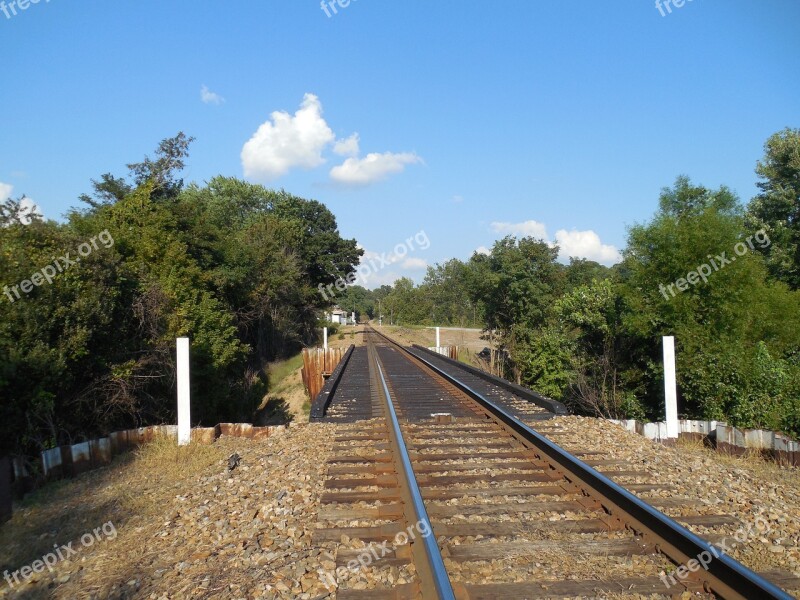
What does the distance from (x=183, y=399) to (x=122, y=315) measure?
4484mm

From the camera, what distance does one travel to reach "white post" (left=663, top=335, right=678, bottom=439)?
8656mm

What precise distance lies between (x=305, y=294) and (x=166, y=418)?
2832cm

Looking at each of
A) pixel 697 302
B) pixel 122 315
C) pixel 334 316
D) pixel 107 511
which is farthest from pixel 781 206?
pixel 334 316

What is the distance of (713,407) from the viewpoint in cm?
1048

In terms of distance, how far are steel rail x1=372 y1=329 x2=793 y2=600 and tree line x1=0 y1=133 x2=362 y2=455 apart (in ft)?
22.9

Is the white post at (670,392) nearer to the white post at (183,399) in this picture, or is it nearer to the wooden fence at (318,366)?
the white post at (183,399)

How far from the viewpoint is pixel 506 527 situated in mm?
4328

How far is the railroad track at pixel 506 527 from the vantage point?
11.2ft

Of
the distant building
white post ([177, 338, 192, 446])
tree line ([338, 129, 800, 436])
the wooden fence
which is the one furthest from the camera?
the distant building

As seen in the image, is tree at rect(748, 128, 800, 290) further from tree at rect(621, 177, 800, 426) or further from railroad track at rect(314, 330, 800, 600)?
railroad track at rect(314, 330, 800, 600)

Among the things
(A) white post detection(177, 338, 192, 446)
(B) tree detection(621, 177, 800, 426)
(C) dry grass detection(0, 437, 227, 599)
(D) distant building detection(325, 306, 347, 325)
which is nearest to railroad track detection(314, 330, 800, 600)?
(C) dry grass detection(0, 437, 227, 599)

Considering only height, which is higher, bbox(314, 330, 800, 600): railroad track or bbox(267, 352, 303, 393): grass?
bbox(314, 330, 800, 600): railroad track

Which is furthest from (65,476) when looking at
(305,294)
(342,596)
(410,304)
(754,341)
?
(410,304)

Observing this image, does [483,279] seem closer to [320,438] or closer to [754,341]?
[754,341]
